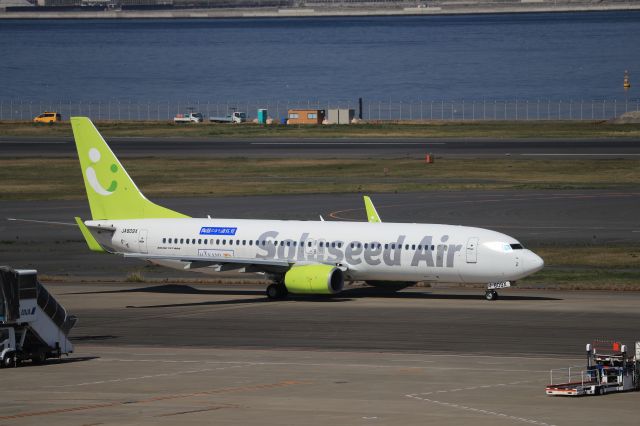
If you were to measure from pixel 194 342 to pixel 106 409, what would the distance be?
16087 millimetres

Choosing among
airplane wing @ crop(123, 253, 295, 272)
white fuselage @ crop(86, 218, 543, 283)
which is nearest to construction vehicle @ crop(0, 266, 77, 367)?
airplane wing @ crop(123, 253, 295, 272)

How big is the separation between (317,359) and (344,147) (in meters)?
102

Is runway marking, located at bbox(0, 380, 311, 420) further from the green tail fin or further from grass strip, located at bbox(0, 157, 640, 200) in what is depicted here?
grass strip, located at bbox(0, 157, 640, 200)

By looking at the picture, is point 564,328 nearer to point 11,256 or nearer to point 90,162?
point 90,162

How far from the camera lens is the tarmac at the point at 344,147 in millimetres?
142250

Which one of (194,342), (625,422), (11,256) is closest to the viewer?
(625,422)

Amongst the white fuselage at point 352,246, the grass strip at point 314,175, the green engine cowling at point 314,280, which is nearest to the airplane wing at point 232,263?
the white fuselage at point 352,246

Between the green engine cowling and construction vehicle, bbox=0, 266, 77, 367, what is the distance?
17.6 meters

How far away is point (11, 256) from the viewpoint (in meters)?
86.0

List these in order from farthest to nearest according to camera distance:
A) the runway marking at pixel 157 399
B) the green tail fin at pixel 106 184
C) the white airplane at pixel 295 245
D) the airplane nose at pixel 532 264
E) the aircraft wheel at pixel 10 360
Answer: the green tail fin at pixel 106 184 → the white airplane at pixel 295 245 → the airplane nose at pixel 532 264 → the aircraft wheel at pixel 10 360 → the runway marking at pixel 157 399

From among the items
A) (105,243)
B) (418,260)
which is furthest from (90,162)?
(418,260)

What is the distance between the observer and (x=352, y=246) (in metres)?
69.4

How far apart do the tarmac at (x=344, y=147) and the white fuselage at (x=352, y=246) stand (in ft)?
229

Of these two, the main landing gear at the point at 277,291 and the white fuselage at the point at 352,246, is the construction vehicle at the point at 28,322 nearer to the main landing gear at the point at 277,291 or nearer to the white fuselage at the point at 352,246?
the white fuselage at the point at 352,246
